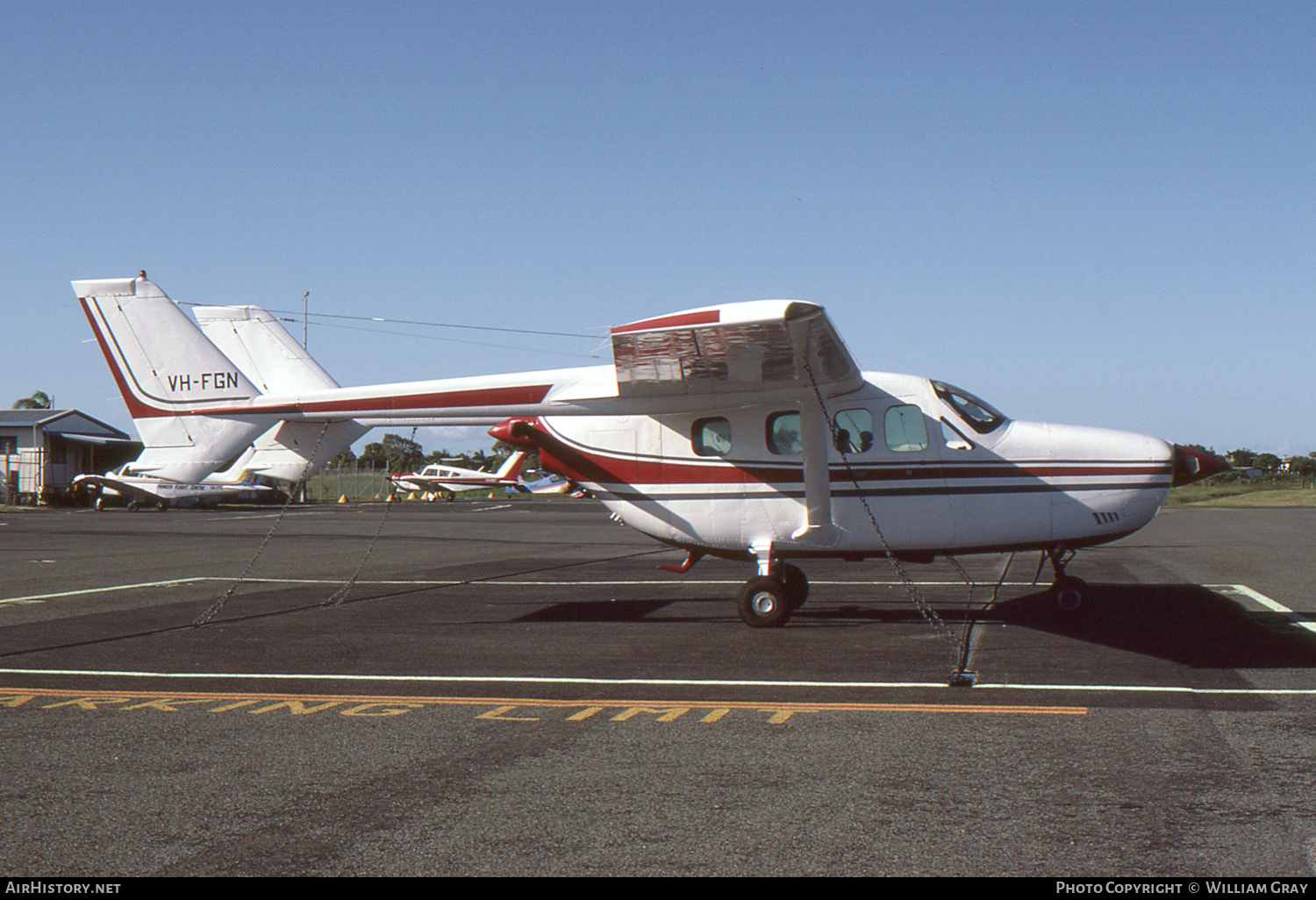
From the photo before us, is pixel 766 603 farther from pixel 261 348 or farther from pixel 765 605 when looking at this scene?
pixel 261 348

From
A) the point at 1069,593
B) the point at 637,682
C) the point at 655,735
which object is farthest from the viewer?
the point at 1069,593

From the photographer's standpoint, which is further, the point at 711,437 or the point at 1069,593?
the point at 1069,593

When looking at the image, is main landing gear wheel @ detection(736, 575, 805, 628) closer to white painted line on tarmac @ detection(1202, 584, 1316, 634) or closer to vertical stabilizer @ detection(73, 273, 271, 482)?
white painted line on tarmac @ detection(1202, 584, 1316, 634)

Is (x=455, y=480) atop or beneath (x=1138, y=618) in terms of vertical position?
atop

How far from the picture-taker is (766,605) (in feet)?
37.8

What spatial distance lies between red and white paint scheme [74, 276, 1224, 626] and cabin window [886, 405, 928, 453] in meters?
0.01

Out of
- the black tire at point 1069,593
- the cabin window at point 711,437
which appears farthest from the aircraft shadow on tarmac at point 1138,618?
the cabin window at point 711,437

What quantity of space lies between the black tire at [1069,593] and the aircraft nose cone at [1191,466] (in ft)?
5.82

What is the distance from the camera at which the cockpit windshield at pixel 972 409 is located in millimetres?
11369

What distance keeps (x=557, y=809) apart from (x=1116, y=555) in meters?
20.6

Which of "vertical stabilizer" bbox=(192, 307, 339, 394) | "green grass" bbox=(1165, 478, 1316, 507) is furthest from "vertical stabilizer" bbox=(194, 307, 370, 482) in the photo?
"green grass" bbox=(1165, 478, 1316, 507)

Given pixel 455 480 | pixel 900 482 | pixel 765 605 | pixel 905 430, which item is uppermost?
pixel 905 430

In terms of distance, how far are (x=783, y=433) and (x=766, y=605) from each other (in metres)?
1.98

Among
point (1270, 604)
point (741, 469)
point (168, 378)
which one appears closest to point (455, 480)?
point (168, 378)
